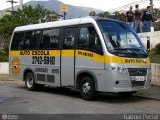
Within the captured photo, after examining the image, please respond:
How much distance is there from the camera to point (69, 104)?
43.4 feet

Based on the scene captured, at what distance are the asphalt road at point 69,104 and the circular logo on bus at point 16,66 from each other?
2484 millimetres

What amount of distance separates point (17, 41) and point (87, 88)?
586 centimetres

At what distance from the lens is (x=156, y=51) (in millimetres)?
22000

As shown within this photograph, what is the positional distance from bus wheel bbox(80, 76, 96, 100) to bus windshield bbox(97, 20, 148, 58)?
1381 millimetres

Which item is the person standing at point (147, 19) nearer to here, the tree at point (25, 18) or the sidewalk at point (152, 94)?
the sidewalk at point (152, 94)

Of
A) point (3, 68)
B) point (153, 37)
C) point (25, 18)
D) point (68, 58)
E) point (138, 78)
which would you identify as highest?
point (25, 18)

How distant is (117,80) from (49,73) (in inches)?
152

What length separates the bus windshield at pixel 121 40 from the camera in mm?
13539

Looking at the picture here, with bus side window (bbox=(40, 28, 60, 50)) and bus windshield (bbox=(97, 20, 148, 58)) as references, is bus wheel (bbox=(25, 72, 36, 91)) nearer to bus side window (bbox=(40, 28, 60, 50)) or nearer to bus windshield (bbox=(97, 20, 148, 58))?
bus side window (bbox=(40, 28, 60, 50))

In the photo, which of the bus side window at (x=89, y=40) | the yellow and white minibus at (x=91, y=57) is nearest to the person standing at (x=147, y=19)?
the yellow and white minibus at (x=91, y=57)

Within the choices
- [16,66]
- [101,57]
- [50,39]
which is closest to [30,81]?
[16,66]

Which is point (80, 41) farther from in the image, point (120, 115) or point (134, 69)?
point (120, 115)

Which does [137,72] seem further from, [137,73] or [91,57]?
A: [91,57]

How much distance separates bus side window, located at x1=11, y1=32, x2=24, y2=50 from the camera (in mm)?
18386
